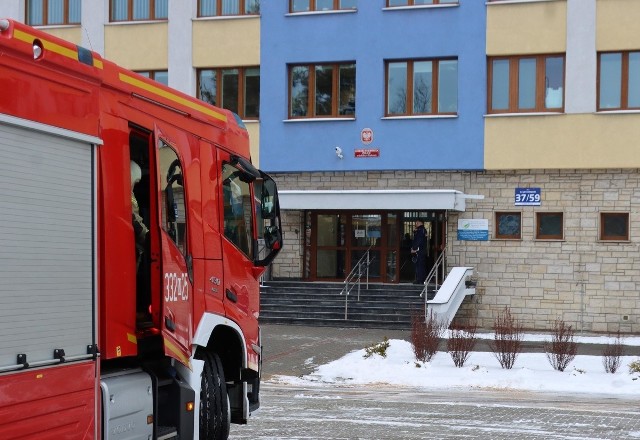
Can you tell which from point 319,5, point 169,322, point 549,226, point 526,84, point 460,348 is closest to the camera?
point 169,322

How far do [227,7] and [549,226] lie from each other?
10721 mm

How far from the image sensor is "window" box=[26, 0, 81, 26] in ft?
102

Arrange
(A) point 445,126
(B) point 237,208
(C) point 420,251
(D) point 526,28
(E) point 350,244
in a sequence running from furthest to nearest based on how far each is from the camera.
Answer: (E) point 350,244, (A) point 445,126, (C) point 420,251, (D) point 526,28, (B) point 237,208

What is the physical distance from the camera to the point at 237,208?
9477 millimetres

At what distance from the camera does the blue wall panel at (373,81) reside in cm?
2748

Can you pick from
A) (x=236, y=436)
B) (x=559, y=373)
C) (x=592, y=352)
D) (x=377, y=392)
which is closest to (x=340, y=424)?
(x=236, y=436)

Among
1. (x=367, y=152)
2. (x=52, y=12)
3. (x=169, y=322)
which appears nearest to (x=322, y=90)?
(x=367, y=152)

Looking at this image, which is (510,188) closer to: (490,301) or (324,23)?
(490,301)

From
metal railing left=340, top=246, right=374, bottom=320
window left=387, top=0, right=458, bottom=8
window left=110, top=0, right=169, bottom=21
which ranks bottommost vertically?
metal railing left=340, top=246, right=374, bottom=320

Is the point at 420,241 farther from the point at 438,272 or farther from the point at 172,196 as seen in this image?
the point at 172,196

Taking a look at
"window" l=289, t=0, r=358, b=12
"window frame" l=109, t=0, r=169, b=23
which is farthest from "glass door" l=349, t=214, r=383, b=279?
"window frame" l=109, t=0, r=169, b=23

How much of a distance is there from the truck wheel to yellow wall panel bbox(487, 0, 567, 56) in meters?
19.7

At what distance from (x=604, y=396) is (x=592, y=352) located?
564 cm

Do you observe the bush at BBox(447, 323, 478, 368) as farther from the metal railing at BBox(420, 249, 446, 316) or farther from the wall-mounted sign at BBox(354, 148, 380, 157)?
the wall-mounted sign at BBox(354, 148, 380, 157)
